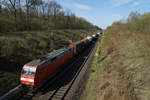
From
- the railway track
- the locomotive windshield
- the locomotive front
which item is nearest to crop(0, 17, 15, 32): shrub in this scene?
the locomotive windshield

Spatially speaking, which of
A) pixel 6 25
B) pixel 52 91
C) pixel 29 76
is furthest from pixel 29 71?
pixel 6 25

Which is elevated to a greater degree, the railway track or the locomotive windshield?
the locomotive windshield

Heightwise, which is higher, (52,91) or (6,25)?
(6,25)

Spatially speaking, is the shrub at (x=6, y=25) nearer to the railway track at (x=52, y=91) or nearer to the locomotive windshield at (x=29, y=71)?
the locomotive windshield at (x=29, y=71)

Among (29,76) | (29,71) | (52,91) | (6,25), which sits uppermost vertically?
(6,25)

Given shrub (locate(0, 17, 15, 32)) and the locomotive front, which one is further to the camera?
shrub (locate(0, 17, 15, 32))

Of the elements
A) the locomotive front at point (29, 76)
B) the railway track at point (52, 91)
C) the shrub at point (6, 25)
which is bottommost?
the railway track at point (52, 91)

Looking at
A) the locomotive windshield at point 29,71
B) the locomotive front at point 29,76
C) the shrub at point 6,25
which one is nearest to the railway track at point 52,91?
the locomotive front at point 29,76

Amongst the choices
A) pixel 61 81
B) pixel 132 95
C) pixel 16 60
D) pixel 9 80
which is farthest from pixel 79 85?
pixel 16 60

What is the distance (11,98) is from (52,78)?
16.3ft

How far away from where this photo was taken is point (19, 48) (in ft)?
63.7

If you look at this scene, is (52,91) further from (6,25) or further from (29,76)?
(6,25)

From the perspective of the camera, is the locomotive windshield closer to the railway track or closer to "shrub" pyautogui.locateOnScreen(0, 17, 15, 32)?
the railway track

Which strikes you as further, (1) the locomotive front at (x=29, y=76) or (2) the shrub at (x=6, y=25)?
(2) the shrub at (x=6, y=25)
